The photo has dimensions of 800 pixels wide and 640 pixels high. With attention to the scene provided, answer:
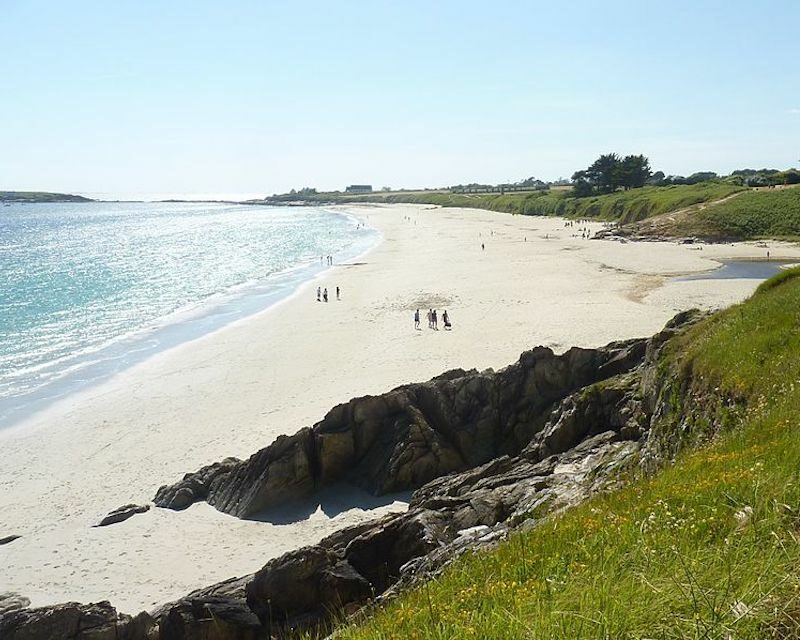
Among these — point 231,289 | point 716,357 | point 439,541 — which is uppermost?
point 716,357

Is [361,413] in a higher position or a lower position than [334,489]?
higher

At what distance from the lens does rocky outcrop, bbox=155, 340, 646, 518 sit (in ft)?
65.3

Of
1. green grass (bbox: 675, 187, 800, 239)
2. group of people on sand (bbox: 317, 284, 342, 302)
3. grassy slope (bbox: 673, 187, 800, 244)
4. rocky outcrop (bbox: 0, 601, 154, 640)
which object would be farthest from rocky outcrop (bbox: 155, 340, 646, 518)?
grassy slope (bbox: 673, 187, 800, 244)

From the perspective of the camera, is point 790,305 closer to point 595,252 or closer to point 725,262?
point 725,262

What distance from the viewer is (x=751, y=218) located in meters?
86.6

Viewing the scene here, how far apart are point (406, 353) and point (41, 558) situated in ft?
68.5

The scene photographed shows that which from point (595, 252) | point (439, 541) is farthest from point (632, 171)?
point (439, 541)

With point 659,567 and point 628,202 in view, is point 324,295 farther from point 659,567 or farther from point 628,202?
point 628,202

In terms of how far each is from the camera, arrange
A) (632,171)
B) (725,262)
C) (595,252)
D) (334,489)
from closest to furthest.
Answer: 1. (334,489)
2. (725,262)
3. (595,252)
4. (632,171)

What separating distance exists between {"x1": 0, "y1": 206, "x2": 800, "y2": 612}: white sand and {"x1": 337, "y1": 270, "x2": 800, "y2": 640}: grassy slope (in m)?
11.8

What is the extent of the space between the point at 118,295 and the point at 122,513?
48.8m

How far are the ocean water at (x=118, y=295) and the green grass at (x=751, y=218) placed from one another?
47746 mm

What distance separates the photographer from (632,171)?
Answer: 142250 mm

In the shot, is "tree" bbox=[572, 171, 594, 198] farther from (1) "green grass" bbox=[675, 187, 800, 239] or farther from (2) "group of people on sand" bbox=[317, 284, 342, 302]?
(2) "group of people on sand" bbox=[317, 284, 342, 302]
